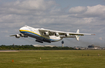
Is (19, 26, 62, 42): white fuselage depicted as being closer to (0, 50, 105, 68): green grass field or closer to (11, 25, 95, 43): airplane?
(11, 25, 95, 43): airplane

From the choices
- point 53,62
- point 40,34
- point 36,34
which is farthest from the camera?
point 40,34

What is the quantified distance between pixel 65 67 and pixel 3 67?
8490 mm

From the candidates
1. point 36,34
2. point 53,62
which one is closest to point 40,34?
point 36,34

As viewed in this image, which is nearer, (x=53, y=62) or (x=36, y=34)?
(x=53, y=62)

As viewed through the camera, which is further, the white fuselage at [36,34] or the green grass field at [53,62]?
the white fuselage at [36,34]

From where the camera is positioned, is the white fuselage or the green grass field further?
the white fuselage

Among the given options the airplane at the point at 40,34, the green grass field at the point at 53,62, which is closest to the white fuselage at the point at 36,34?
the airplane at the point at 40,34

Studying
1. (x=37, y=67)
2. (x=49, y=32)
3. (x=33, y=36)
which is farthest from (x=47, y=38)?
(x=37, y=67)

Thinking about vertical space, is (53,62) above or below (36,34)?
below

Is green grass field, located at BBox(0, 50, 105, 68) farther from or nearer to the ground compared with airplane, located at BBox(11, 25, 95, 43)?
nearer to the ground

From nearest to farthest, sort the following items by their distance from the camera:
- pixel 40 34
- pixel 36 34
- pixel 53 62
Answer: pixel 53 62
pixel 36 34
pixel 40 34

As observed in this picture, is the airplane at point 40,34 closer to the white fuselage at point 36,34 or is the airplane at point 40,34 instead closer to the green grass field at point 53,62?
the white fuselage at point 36,34

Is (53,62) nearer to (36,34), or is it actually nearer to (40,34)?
(36,34)

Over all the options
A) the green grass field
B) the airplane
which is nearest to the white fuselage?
the airplane
